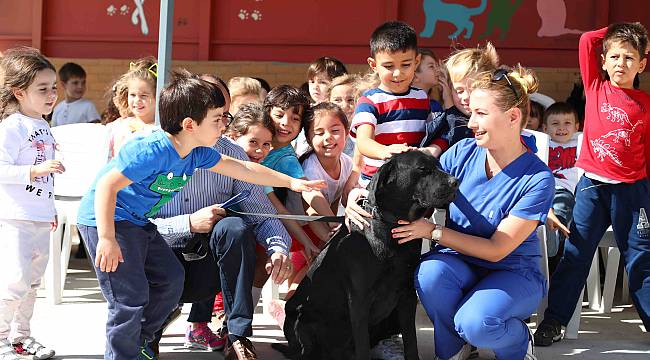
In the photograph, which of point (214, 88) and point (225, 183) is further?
point (225, 183)

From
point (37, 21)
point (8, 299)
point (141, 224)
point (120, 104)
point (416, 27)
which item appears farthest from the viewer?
point (37, 21)

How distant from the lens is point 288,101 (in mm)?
5230

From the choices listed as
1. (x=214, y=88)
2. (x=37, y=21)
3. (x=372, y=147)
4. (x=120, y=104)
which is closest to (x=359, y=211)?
(x=372, y=147)

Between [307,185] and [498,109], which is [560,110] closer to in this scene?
[498,109]

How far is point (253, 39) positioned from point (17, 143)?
558 centimetres

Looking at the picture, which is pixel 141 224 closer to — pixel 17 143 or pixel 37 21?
pixel 17 143

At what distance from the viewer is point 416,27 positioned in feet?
31.1

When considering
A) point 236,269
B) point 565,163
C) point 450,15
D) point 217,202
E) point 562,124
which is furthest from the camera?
point 450,15

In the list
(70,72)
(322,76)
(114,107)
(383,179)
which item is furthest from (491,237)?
(70,72)

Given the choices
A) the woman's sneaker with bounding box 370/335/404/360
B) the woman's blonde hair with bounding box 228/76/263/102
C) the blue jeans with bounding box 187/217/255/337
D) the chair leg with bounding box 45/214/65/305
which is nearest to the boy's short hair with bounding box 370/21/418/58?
the blue jeans with bounding box 187/217/255/337

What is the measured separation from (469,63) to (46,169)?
2.25 metres

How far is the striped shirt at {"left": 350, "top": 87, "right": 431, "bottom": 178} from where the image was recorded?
16.1 feet

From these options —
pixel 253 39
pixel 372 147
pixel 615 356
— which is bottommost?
pixel 615 356

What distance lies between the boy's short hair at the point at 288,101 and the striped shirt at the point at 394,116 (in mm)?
417
